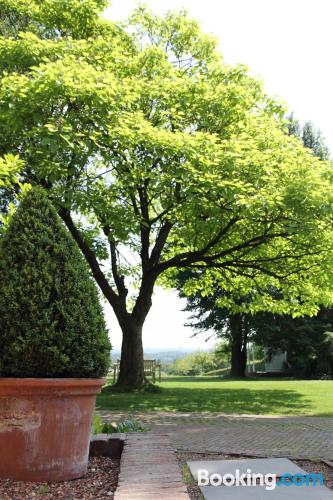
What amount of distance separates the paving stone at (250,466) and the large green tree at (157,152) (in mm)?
7118

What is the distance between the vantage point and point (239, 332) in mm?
32656

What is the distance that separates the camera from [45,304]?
4328 mm

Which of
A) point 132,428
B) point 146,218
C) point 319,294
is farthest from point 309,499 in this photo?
point 319,294

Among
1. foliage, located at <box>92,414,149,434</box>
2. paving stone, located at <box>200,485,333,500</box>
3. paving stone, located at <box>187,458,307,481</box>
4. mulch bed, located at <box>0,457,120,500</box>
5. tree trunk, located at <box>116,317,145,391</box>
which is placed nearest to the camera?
mulch bed, located at <box>0,457,120,500</box>

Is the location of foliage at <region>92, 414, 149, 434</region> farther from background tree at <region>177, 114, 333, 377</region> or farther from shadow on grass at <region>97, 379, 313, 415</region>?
background tree at <region>177, 114, 333, 377</region>

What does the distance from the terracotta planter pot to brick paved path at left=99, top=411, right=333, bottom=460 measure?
242cm

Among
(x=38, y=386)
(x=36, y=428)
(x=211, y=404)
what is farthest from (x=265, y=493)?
(x=211, y=404)

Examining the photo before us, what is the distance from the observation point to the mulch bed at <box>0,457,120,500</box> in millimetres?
3826

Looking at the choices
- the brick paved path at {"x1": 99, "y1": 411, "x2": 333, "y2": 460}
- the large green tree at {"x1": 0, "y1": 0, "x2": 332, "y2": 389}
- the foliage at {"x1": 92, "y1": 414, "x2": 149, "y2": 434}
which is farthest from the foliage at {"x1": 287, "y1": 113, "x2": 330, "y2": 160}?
the foliage at {"x1": 92, "y1": 414, "x2": 149, "y2": 434}

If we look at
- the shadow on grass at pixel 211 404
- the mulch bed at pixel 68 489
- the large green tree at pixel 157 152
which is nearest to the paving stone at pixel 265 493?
the mulch bed at pixel 68 489

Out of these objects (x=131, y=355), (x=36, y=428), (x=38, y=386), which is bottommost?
(x=36, y=428)

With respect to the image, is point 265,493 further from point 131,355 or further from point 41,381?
point 131,355

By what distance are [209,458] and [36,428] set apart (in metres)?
2.40

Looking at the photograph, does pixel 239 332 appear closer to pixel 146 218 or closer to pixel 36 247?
pixel 146 218
